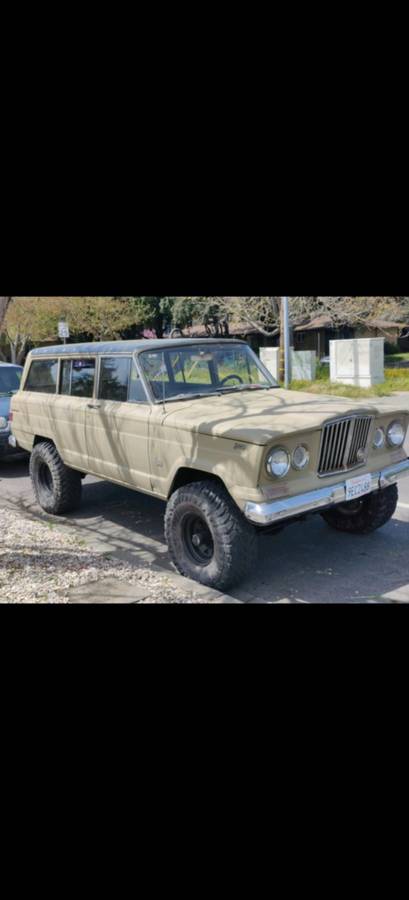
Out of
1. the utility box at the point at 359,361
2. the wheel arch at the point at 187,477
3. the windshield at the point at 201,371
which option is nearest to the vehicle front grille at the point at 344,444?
the wheel arch at the point at 187,477

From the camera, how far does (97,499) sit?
7.52 metres

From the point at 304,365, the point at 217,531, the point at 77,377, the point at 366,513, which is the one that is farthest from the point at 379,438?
the point at 304,365

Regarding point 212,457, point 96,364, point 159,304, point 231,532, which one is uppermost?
point 159,304

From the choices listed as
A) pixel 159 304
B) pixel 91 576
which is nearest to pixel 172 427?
pixel 91 576

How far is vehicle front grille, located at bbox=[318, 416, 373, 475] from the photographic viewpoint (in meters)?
4.57

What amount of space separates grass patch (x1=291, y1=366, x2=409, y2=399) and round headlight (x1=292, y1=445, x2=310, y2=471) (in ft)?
44.9

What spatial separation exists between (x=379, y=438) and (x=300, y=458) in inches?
40.4

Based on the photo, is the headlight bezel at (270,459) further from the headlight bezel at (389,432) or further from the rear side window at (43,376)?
the rear side window at (43,376)

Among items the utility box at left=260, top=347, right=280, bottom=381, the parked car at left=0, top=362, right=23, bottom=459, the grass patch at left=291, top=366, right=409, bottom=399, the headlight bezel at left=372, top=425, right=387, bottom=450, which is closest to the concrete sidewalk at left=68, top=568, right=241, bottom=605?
the headlight bezel at left=372, top=425, right=387, bottom=450

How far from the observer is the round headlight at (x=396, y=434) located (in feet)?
17.0

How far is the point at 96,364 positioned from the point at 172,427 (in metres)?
1.59

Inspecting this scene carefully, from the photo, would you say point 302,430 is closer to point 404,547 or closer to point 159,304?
point 404,547

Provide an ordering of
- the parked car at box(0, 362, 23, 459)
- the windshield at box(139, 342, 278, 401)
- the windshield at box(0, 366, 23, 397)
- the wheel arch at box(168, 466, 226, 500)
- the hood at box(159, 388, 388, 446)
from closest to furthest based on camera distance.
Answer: the hood at box(159, 388, 388, 446) < the wheel arch at box(168, 466, 226, 500) < the windshield at box(139, 342, 278, 401) < the parked car at box(0, 362, 23, 459) < the windshield at box(0, 366, 23, 397)

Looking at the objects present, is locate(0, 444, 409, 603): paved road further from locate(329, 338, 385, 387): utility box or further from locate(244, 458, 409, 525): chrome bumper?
locate(329, 338, 385, 387): utility box
